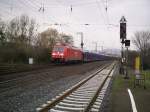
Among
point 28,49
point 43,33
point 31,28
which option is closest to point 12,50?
point 28,49

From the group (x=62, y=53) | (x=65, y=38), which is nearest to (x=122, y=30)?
(x=62, y=53)

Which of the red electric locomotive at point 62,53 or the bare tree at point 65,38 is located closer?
the red electric locomotive at point 62,53

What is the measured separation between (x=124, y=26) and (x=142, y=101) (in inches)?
553

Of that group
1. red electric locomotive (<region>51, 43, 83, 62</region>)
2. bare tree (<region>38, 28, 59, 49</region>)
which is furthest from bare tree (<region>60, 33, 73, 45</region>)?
red electric locomotive (<region>51, 43, 83, 62</region>)

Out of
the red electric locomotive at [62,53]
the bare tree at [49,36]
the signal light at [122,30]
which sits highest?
the bare tree at [49,36]

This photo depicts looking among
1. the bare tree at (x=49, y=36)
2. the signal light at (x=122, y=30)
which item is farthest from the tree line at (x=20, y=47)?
the signal light at (x=122, y=30)

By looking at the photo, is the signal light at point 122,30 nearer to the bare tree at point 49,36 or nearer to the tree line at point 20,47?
the tree line at point 20,47

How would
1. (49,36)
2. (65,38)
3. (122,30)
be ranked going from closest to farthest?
(122,30), (49,36), (65,38)

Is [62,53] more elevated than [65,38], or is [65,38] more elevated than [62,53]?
[65,38]

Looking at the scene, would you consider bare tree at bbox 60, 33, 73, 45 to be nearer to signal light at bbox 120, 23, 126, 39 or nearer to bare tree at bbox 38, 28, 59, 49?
bare tree at bbox 38, 28, 59, 49

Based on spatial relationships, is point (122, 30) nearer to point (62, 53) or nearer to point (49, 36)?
point (62, 53)

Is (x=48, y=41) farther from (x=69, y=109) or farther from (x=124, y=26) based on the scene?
(x=69, y=109)

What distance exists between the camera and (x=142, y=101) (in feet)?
38.7

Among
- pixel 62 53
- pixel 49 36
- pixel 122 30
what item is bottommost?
pixel 62 53
